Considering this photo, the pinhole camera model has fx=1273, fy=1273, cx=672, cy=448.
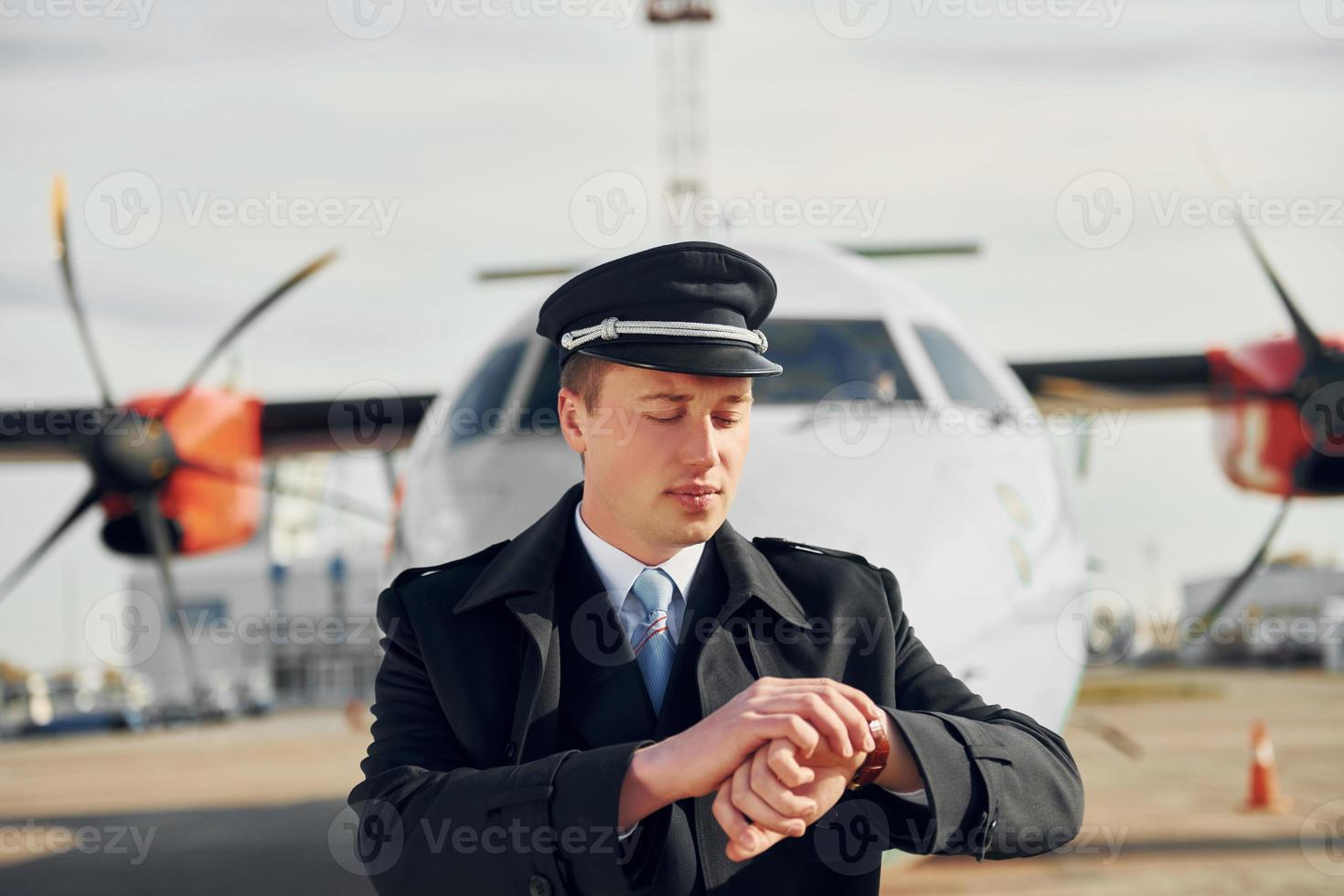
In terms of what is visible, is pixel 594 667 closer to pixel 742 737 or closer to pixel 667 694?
pixel 667 694

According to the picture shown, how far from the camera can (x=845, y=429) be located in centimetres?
458

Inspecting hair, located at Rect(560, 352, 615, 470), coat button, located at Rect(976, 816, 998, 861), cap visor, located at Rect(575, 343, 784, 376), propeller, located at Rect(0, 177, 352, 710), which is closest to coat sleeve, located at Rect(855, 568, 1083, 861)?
coat button, located at Rect(976, 816, 998, 861)

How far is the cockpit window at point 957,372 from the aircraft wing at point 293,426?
623 centimetres

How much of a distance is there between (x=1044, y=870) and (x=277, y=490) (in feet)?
22.1

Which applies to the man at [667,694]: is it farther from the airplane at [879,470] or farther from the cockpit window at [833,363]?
the cockpit window at [833,363]

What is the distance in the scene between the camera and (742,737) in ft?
5.56

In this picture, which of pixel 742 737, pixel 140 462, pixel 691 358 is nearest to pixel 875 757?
pixel 742 737

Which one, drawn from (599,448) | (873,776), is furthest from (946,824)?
(599,448)

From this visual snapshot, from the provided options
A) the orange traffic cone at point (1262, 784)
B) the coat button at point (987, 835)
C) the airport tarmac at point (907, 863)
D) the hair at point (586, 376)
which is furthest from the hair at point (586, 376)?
the orange traffic cone at point (1262, 784)

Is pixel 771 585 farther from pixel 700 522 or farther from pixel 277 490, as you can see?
pixel 277 490

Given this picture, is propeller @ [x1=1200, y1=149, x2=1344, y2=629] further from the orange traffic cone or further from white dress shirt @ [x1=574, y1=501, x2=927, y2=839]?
white dress shirt @ [x1=574, y1=501, x2=927, y2=839]

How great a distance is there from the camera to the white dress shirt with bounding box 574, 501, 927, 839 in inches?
87.0

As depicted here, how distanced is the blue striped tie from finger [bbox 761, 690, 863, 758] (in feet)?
1.66

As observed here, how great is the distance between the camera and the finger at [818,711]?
1.69 m
